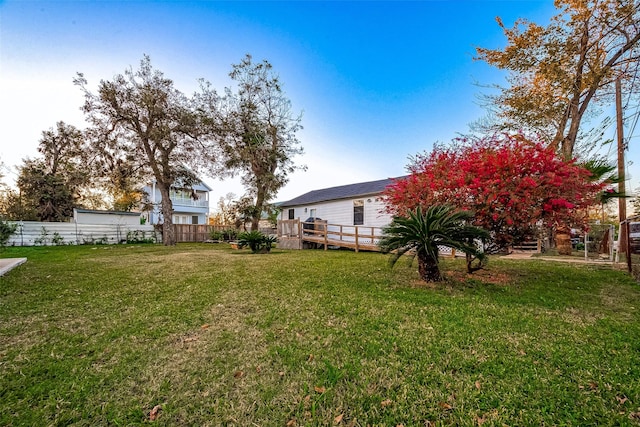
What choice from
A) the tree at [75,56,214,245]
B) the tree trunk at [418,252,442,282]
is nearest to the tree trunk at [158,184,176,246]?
the tree at [75,56,214,245]

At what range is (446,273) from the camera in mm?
5871

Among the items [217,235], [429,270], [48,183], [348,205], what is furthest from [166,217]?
[429,270]

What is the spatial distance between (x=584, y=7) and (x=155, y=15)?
1268 cm

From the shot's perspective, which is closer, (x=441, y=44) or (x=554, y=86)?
(x=554, y=86)

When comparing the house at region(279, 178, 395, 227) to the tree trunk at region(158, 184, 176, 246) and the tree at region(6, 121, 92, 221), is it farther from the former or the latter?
the tree at region(6, 121, 92, 221)

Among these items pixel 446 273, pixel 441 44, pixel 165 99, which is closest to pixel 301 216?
pixel 165 99

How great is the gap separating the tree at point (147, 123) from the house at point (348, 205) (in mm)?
7177

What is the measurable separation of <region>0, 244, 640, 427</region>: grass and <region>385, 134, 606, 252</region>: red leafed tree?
1162 mm

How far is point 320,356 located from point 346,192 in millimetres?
14150

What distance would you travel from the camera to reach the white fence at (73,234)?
1382cm

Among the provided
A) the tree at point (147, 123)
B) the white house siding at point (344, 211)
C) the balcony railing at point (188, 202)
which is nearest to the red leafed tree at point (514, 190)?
the white house siding at point (344, 211)

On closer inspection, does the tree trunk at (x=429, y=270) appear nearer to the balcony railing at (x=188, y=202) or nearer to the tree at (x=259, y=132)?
the tree at (x=259, y=132)

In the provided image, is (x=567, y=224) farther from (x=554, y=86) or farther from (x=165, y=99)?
(x=165, y=99)

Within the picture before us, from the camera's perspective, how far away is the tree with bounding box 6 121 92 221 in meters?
18.1
